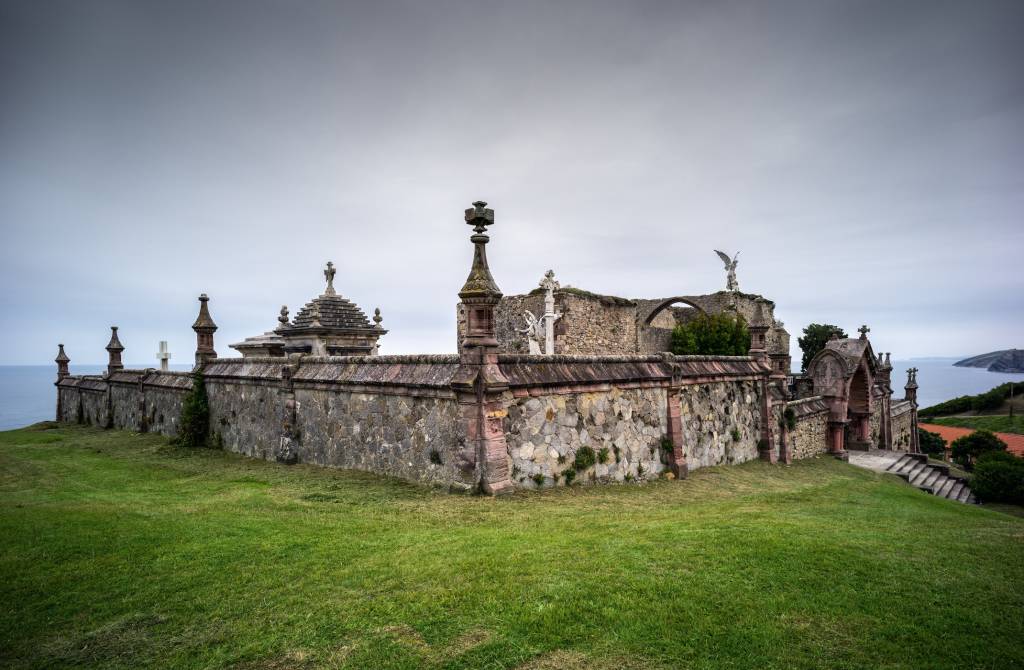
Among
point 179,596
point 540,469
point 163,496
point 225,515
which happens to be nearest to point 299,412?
point 163,496

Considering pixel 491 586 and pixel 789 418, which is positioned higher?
pixel 789 418

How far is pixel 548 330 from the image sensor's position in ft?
65.9

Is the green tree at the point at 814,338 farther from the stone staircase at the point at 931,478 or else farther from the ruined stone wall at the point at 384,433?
the ruined stone wall at the point at 384,433

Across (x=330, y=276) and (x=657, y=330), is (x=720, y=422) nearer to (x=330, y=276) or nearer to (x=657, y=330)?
(x=330, y=276)

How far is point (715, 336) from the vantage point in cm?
2917

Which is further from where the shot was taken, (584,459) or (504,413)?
(584,459)

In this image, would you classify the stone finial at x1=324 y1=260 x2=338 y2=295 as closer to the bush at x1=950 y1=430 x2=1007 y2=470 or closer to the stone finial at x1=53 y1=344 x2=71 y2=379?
the stone finial at x1=53 y1=344 x2=71 y2=379

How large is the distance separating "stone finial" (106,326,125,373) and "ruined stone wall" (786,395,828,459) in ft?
85.0

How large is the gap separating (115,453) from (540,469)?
1253cm

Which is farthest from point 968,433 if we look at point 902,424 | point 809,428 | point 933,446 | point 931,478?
point 809,428

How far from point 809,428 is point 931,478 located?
18.2 feet

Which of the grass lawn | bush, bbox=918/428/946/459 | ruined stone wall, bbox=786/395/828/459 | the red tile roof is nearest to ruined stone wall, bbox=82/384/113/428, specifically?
the grass lawn

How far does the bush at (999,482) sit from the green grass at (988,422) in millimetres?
28676

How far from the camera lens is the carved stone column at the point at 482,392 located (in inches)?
354
